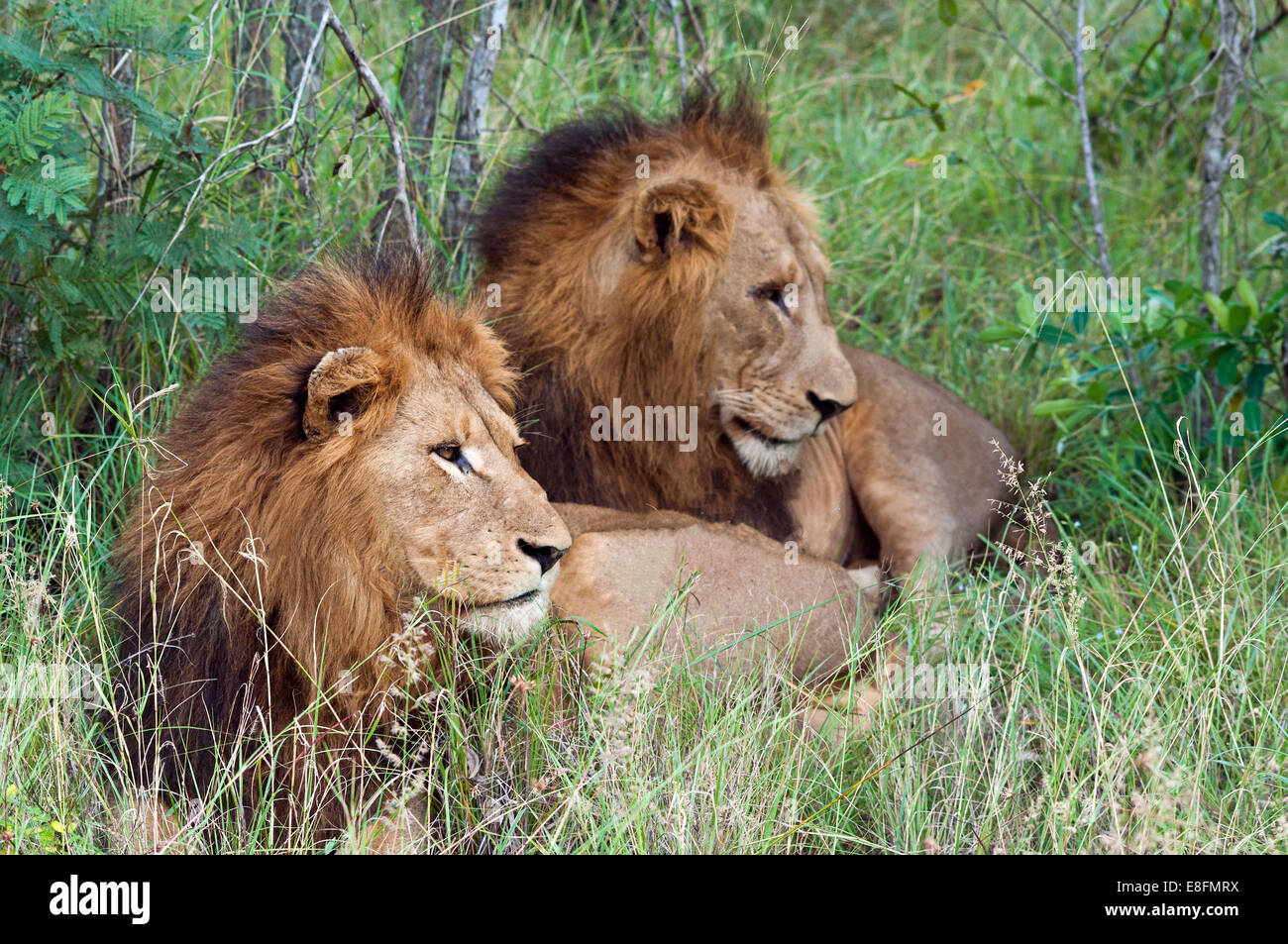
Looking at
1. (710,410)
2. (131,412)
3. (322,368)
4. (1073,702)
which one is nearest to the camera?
(322,368)

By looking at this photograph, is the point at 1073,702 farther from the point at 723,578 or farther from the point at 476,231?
the point at 476,231

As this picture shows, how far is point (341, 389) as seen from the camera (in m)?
2.96

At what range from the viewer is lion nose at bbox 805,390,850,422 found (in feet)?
13.1

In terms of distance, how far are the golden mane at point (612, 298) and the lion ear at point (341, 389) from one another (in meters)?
0.96

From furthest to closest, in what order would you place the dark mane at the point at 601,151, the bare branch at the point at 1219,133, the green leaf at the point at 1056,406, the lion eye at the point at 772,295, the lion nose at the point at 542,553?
the bare branch at the point at 1219,133 < the green leaf at the point at 1056,406 < the dark mane at the point at 601,151 < the lion eye at the point at 772,295 < the lion nose at the point at 542,553

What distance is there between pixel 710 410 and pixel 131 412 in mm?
1548

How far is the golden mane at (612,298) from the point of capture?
3975 mm

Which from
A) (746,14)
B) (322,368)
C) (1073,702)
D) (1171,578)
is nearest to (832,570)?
(1073,702)

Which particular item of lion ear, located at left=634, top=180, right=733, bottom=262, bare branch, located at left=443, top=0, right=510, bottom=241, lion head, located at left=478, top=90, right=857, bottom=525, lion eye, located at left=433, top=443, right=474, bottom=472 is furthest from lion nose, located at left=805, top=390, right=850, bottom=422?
bare branch, located at left=443, top=0, right=510, bottom=241

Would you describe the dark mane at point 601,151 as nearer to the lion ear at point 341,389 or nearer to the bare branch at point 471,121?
the bare branch at point 471,121

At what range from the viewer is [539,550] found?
3.09 meters

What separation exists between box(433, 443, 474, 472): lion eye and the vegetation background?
1.83 ft

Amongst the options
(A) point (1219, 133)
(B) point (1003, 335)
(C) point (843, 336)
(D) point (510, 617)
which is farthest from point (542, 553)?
(A) point (1219, 133)

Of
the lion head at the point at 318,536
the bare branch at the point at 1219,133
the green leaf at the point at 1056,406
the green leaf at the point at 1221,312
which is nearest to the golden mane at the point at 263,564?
the lion head at the point at 318,536
